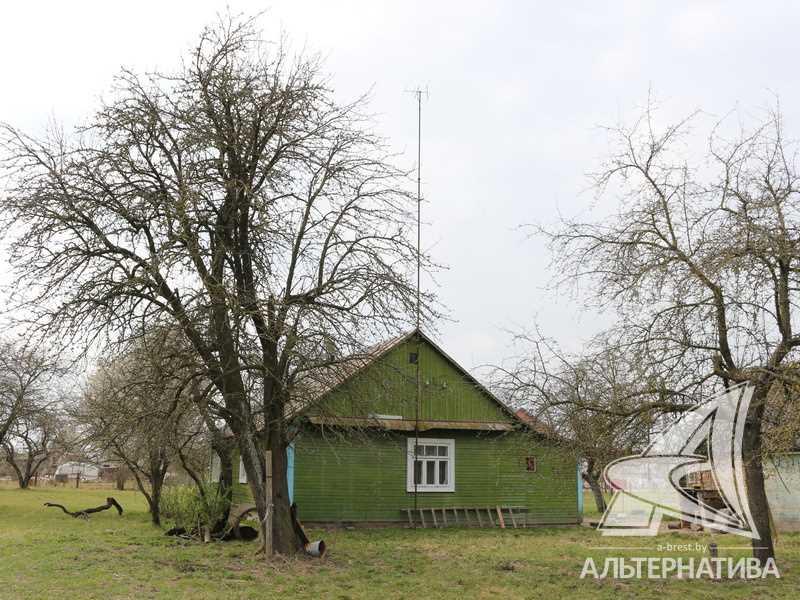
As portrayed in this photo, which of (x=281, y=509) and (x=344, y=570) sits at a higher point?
(x=281, y=509)

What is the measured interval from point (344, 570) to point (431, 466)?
1016 centimetres

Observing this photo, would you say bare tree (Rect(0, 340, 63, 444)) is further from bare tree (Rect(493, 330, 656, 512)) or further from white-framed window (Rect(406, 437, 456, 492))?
bare tree (Rect(493, 330, 656, 512))

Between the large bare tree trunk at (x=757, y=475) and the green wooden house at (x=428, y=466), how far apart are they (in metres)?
8.45

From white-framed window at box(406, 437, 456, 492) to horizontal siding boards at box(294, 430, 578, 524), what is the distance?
15 centimetres

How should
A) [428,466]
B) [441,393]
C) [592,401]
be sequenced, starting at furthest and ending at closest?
[441,393] < [428,466] < [592,401]

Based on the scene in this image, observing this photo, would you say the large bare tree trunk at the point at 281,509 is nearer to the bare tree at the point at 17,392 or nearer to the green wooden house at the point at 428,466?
the green wooden house at the point at 428,466

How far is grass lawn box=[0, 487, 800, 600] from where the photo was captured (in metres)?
10.9

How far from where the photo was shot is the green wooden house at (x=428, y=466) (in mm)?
21188

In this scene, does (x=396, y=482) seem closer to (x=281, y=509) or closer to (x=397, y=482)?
(x=397, y=482)

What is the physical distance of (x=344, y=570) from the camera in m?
13.0

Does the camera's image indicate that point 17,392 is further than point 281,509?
Yes
